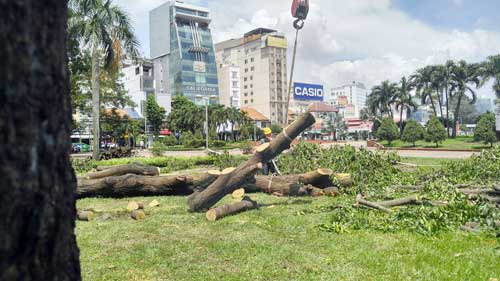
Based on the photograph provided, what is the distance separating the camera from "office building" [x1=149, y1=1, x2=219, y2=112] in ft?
336

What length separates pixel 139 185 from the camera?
379 inches

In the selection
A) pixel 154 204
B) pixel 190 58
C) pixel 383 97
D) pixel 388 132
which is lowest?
pixel 154 204

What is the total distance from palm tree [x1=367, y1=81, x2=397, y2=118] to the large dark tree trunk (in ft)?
207

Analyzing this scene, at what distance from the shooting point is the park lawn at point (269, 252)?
4.25 metres

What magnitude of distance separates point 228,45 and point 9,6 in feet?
441

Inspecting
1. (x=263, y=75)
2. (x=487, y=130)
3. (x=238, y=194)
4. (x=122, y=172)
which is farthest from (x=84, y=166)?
(x=263, y=75)

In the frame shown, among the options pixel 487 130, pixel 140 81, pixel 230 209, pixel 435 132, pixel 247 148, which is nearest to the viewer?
Result: pixel 230 209

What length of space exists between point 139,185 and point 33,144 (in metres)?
8.65

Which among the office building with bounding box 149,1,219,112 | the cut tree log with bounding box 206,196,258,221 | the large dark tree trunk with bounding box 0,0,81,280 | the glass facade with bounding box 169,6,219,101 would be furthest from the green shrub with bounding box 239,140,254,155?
the glass facade with bounding box 169,6,219,101

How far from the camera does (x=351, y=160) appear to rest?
1221cm

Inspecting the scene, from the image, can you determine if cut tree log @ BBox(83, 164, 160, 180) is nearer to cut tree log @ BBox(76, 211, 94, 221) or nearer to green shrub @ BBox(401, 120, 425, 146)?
cut tree log @ BBox(76, 211, 94, 221)

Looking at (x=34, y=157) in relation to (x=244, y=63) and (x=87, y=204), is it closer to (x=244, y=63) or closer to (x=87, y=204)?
(x=87, y=204)

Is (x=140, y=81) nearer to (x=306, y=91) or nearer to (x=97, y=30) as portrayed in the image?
(x=306, y=91)

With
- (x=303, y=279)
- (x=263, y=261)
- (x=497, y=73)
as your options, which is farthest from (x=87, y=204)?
(x=497, y=73)
